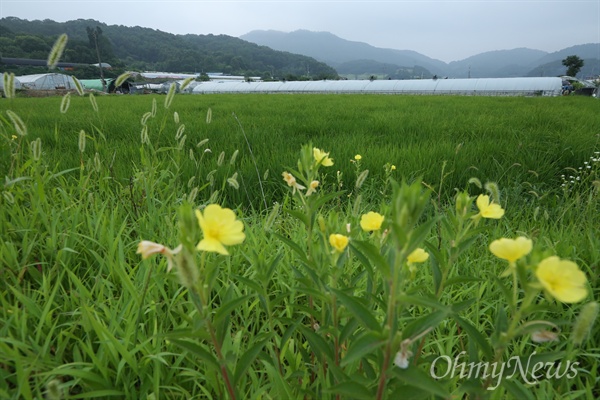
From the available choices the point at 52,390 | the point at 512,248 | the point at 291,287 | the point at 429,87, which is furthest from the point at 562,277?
the point at 429,87

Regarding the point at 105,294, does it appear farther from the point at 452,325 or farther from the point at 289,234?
the point at 452,325

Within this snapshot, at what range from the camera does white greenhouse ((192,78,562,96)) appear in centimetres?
2352

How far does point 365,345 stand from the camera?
53 cm

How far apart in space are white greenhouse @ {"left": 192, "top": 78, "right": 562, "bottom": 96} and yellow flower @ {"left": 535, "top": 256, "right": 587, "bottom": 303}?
26.7 m

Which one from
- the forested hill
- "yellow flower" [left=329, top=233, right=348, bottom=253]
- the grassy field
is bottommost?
the grassy field

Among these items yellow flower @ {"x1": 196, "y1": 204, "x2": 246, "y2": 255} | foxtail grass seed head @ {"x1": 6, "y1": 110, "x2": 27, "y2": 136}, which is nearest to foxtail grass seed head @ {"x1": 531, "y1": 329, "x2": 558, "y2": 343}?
yellow flower @ {"x1": 196, "y1": 204, "x2": 246, "y2": 255}

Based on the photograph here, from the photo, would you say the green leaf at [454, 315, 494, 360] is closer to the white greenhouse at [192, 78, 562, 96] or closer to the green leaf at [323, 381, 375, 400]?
the green leaf at [323, 381, 375, 400]

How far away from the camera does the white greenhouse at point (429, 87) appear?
23.5 meters

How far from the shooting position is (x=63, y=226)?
63.3 inches

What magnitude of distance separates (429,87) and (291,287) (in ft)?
90.6

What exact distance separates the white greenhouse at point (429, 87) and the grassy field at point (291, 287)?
2415 cm

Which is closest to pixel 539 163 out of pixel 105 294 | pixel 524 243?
pixel 524 243

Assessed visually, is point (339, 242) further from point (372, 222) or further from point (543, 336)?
point (543, 336)

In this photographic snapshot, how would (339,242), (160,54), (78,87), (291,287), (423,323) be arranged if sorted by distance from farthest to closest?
(160,54)
(78,87)
(291,287)
(339,242)
(423,323)
